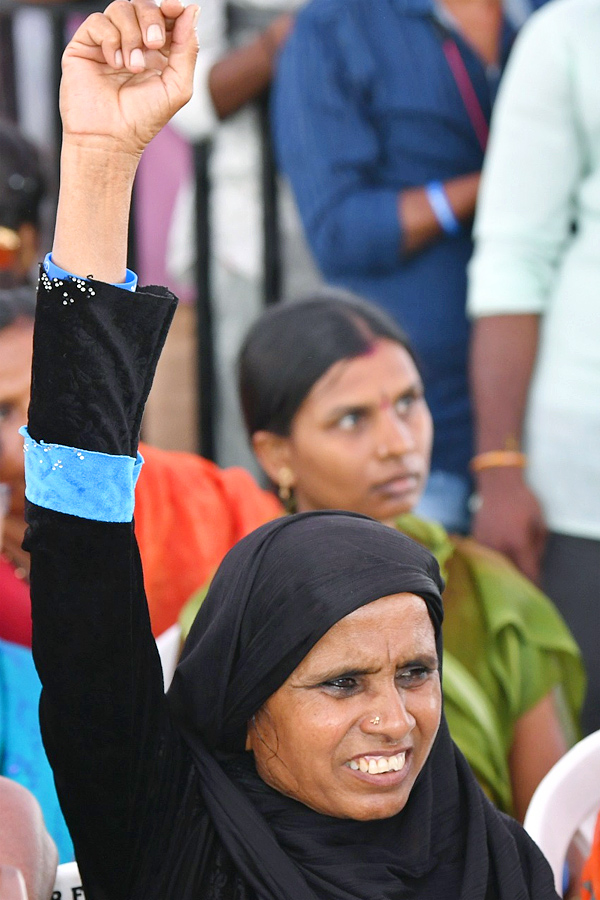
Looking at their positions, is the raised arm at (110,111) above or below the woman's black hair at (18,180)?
above

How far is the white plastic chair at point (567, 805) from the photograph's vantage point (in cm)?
185

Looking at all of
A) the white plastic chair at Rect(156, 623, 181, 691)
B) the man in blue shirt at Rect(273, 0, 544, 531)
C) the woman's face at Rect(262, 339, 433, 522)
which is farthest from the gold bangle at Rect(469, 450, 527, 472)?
the white plastic chair at Rect(156, 623, 181, 691)

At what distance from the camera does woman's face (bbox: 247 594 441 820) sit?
4.56 feet

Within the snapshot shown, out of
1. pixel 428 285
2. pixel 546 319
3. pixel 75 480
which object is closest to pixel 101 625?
pixel 75 480

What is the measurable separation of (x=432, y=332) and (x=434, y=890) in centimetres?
180

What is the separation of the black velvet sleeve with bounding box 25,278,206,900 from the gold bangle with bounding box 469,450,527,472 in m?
1.57

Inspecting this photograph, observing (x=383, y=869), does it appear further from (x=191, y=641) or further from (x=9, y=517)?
(x=9, y=517)

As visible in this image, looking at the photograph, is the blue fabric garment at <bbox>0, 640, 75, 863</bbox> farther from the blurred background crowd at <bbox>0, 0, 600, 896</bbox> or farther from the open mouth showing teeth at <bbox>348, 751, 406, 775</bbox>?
the open mouth showing teeth at <bbox>348, 751, 406, 775</bbox>

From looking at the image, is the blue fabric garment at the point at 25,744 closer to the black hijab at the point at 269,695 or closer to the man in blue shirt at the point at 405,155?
the black hijab at the point at 269,695

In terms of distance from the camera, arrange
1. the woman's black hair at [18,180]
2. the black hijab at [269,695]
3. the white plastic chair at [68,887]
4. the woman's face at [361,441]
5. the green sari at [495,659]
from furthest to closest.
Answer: the woman's black hair at [18,180] → the woman's face at [361,441] → the green sari at [495,659] → the white plastic chair at [68,887] → the black hijab at [269,695]

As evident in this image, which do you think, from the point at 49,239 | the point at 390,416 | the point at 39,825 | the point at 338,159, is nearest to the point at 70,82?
the point at 39,825

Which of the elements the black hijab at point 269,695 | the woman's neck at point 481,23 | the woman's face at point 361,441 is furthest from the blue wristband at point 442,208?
the black hijab at point 269,695

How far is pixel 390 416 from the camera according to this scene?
Result: 2.43 m

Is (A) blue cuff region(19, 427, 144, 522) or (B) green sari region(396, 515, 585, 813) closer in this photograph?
(A) blue cuff region(19, 427, 144, 522)
